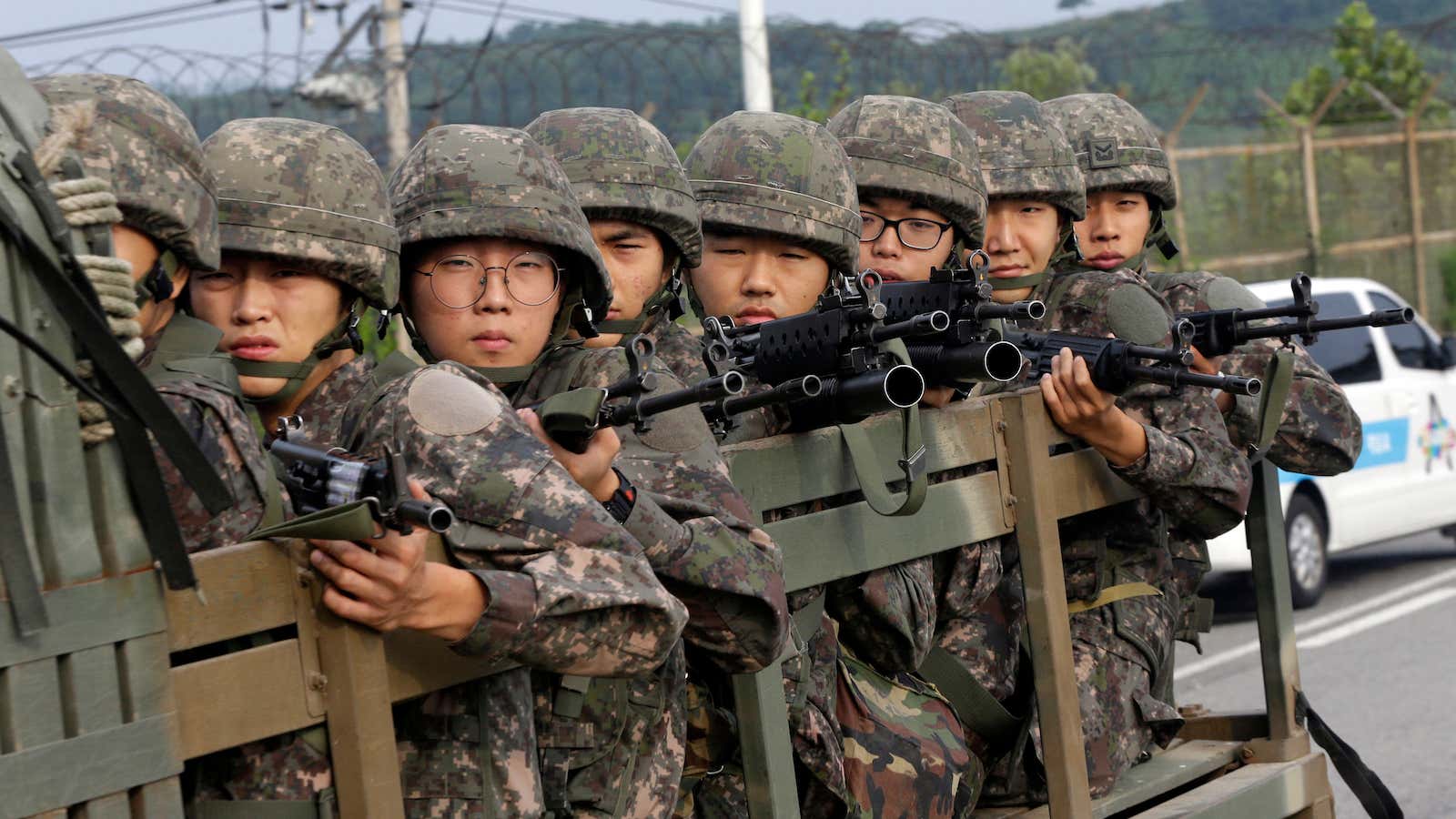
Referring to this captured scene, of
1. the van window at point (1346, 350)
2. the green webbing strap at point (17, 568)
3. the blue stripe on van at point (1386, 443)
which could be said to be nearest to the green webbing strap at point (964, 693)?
the green webbing strap at point (17, 568)

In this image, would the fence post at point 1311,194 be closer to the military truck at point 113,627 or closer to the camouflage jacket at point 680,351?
the camouflage jacket at point 680,351

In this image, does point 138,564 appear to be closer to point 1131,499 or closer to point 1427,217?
point 1131,499

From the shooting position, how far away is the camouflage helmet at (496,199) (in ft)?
10.8

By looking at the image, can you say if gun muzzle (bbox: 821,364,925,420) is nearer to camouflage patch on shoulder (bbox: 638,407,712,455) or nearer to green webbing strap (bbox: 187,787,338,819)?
camouflage patch on shoulder (bbox: 638,407,712,455)

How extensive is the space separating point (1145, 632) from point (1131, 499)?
0.39m

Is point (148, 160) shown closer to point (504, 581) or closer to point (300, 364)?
point (300, 364)

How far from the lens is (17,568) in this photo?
6.80 feet

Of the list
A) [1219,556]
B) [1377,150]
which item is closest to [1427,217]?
[1377,150]

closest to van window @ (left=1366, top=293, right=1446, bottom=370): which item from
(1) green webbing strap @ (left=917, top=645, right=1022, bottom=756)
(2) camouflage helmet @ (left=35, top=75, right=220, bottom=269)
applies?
(1) green webbing strap @ (left=917, top=645, right=1022, bottom=756)

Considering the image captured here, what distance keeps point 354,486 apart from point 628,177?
1.61 metres

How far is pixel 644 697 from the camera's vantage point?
121 inches

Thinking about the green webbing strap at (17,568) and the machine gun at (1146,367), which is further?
the machine gun at (1146,367)

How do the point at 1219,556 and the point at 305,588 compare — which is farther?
the point at 1219,556

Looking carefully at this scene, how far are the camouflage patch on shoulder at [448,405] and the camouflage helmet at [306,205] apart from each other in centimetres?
69
